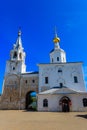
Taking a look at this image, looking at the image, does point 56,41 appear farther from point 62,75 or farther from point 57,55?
point 62,75

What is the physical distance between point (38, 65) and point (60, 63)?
18.3 ft

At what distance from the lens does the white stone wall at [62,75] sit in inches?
1167

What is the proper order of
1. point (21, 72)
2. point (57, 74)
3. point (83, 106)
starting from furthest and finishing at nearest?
1. point (21, 72)
2. point (57, 74)
3. point (83, 106)

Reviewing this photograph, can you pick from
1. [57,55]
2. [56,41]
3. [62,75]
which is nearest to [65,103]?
[62,75]

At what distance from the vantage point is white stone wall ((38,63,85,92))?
2964 centimetres

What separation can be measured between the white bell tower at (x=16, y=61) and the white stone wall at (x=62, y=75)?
5.96 meters

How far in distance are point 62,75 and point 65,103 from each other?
26.6ft

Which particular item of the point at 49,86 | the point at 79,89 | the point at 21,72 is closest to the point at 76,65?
the point at 79,89

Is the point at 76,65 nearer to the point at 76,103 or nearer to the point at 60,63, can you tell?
the point at 60,63

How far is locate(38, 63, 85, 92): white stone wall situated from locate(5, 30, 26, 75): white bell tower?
5.96m

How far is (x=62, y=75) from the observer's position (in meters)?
30.8

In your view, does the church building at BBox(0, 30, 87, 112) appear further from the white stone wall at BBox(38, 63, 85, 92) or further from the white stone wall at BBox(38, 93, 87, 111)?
the white stone wall at BBox(38, 93, 87, 111)

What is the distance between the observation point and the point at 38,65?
32469mm

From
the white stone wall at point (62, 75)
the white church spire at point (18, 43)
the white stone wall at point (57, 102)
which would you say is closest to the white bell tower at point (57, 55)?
the white stone wall at point (62, 75)
